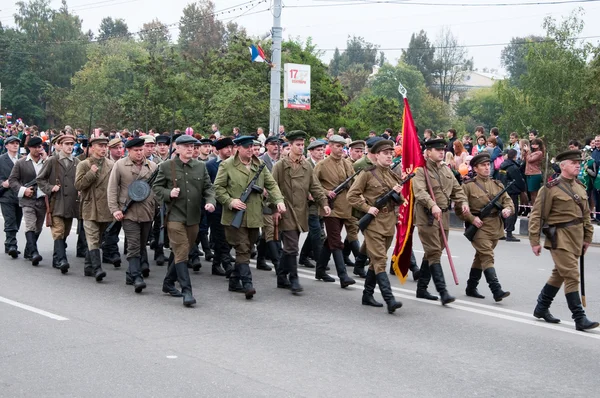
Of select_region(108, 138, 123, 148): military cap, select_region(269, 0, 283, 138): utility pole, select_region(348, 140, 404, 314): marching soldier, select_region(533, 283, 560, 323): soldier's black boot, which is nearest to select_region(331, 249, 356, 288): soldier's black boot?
select_region(348, 140, 404, 314): marching soldier

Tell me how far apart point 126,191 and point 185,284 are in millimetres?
1714

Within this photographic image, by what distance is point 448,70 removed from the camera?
120 metres

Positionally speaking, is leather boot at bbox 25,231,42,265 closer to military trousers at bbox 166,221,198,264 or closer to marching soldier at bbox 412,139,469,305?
military trousers at bbox 166,221,198,264

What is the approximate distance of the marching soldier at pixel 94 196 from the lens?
11.8m

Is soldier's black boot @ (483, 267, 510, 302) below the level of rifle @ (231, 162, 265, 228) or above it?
below

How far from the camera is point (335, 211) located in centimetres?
1180

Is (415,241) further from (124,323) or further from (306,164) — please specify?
(124,323)

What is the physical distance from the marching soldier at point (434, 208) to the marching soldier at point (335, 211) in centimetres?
121

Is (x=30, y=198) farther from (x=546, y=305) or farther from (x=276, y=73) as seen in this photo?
(x=276, y=73)

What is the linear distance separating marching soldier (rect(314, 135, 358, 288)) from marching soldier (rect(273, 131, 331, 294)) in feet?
1.41

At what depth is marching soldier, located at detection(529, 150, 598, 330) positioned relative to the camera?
29.6ft

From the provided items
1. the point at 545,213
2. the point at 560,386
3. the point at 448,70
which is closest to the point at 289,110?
the point at 545,213

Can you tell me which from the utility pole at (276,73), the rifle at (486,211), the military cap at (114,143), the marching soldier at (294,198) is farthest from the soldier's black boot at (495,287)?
the utility pole at (276,73)

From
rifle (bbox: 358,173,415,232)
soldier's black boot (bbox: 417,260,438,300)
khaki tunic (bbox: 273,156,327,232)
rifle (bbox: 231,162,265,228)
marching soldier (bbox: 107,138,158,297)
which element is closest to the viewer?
rifle (bbox: 358,173,415,232)
